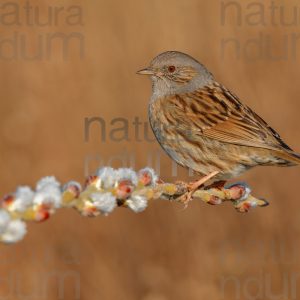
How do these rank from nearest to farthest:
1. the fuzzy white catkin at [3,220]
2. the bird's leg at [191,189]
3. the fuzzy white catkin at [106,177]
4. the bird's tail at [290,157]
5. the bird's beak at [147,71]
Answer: the fuzzy white catkin at [3,220], the fuzzy white catkin at [106,177], the bird's leg at [191,189], the bird's tail at [290,157], the bird's beak at [147,71]

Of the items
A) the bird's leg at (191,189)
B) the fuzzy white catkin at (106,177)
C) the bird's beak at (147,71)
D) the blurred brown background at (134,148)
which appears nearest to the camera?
the fuzzy white catkin at (106,177)

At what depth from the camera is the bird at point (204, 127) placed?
3.04 m

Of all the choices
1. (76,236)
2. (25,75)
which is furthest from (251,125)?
(25,75)

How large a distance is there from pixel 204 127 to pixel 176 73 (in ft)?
1.69

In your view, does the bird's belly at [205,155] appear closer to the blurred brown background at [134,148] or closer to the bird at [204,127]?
the bird at [204,127]

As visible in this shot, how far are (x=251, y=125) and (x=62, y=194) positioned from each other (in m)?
2.20

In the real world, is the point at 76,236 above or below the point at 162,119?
below

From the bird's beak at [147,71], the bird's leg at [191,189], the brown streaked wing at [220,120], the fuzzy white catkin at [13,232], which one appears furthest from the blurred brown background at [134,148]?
the fuzzy white catkin at [13,232]

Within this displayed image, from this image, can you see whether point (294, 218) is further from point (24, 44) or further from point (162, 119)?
point (24, 44)

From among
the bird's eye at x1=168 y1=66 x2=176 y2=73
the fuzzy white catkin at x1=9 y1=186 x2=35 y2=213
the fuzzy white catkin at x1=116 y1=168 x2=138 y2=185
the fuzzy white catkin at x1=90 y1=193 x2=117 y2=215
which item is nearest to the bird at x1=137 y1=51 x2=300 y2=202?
the bird's eye at x1=168 y1=66 x2=176 y2=73

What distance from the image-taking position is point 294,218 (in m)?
4.42

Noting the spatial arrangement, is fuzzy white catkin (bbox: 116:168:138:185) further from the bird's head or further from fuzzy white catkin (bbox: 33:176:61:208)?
the bird's head

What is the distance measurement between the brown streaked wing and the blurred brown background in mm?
1076

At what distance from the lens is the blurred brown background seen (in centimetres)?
416
